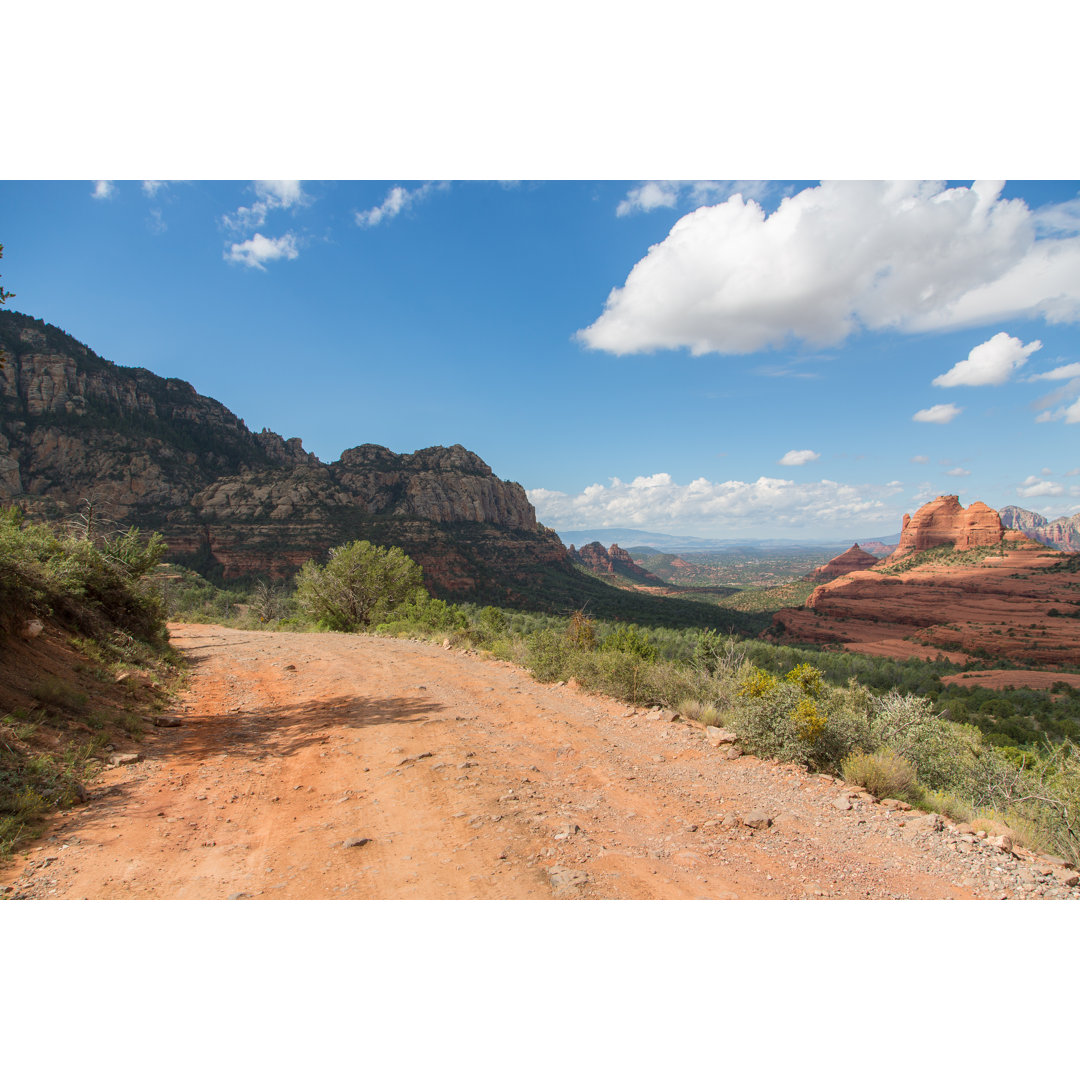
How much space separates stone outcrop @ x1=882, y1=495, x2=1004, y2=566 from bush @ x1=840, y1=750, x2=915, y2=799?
11902cm

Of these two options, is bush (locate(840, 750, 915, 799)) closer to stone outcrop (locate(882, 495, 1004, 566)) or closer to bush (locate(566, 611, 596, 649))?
bush (locate(566, 611, 596, 649))

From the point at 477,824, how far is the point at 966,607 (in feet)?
294

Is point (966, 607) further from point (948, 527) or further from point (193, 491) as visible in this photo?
point (193, 491)

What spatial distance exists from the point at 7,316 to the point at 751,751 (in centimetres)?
10683

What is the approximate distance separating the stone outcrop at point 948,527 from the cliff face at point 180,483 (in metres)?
86.5

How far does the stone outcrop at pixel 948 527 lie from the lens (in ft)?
322

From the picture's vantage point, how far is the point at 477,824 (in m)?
4.20

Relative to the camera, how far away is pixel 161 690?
848cm

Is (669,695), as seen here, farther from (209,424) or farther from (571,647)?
(209,424)

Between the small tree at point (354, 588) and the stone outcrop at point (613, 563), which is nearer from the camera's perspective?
the small tree at point (354, 588)

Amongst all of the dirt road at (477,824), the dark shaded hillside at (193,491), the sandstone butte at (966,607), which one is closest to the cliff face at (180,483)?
the dark shaded hillside at (193,491)

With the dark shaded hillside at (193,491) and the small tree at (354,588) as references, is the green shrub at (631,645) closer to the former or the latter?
the small tree at (354,588)

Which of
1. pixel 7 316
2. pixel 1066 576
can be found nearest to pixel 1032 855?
pixel 1066 576

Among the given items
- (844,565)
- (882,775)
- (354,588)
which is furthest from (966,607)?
(882,775)
